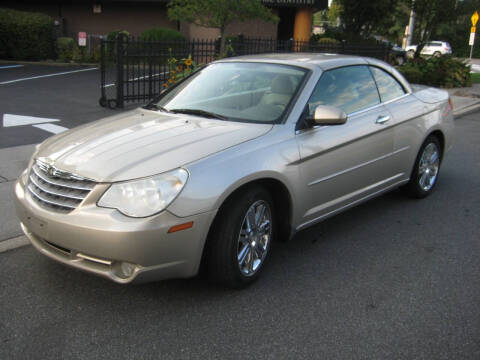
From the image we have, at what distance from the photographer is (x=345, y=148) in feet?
14.5

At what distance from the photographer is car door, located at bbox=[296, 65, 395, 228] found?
4.13 metres

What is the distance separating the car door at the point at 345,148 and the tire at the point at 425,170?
61cm

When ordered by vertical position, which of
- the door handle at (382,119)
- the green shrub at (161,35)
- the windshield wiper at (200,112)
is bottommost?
the door handle at (382,119)

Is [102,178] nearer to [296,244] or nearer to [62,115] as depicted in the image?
[296,244]

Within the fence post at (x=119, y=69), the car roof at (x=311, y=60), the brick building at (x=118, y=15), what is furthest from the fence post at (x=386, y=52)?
the car roof at (x=311, y=60)

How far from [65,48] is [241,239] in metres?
19.3

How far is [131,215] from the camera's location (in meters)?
3.13

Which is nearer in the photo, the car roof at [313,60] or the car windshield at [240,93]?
the car windshield at [240,93]

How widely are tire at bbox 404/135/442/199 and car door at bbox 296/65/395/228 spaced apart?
2.01 ft

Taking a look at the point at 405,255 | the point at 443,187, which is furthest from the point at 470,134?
the point at 405,255

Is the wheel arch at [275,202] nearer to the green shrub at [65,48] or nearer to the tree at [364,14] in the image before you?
the green shrub at [65,48]

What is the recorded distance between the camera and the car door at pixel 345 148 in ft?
13.5

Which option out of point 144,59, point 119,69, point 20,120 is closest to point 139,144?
point 20,120

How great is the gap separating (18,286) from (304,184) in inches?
86.2
